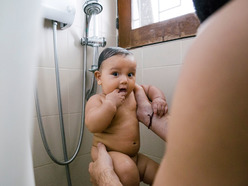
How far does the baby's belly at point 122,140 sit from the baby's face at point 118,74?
16 centimetres

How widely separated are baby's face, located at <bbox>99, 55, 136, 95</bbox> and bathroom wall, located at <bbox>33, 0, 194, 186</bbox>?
11.7 inches

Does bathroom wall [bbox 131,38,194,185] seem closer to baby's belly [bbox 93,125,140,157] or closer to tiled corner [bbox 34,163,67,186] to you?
baby's belly [bbox 93,125,140,157]

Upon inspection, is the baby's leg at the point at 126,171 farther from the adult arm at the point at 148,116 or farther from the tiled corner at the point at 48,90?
the tiled corner at the point at 48,90

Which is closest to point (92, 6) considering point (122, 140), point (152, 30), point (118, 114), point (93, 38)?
point (93, 38)

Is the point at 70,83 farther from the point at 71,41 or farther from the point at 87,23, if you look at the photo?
the point at 87,23

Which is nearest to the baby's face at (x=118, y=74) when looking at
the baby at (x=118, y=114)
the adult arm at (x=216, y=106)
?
the baby at (x=118, y=114)

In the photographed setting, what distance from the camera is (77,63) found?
942 millimetres

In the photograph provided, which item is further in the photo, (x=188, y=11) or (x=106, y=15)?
(x=106, y=15)

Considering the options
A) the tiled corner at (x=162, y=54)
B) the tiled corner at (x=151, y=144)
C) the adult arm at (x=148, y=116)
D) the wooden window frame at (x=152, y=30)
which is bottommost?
the tiled corner at (x=151, y=144)

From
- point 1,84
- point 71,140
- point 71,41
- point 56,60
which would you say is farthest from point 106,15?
point 1,84

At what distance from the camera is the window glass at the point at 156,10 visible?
2.82 ft

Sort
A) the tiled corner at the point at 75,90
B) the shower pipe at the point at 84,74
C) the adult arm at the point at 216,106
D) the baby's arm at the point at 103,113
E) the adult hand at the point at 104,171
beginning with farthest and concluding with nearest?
1. the tiled corner at the point at 75,90
2. the shower pipe at the point at 84,74
3. the baby's arm at the point at 103,113
4. the adult hand at the point at 104,171
5. the adult arm at the point at 216,106

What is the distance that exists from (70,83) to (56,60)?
0.16m

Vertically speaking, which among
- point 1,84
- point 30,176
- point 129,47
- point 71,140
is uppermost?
point 129,47
